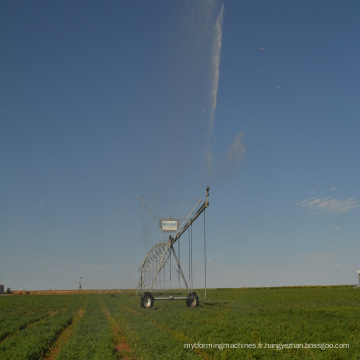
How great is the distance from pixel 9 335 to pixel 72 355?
10.7 m

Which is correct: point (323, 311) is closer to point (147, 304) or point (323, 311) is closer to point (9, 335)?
point (147, 304)

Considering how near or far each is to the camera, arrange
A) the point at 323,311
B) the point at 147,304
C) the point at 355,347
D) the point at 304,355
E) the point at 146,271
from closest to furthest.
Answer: the point at 304,355, the point at 355,347, the point at 323,311, the point at 147,304, the point at 146,271

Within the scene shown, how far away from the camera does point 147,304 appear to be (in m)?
35.1

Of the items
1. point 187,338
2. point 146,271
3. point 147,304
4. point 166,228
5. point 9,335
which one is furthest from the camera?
point 146,271

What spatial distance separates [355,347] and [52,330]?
55.1ft

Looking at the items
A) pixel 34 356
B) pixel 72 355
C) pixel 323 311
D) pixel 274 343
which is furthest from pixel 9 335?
pixel 323 311

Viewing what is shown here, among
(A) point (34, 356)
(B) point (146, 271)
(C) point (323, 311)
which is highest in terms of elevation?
(B) point (146, 271)

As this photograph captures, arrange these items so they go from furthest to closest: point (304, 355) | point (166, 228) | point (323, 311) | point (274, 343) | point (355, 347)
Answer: point (166, 228) → point (323, 311) → point (274, 343) → point (355, 347) → point (304, 355)

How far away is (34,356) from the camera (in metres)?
16.0

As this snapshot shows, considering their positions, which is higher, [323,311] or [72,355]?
[323,311]

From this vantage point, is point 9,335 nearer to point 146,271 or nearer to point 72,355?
point 72,355

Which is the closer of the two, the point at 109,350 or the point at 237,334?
the point at 109,350

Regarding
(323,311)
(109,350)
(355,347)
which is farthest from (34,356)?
(323,311)

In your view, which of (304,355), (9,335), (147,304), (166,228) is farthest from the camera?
(166,228)
